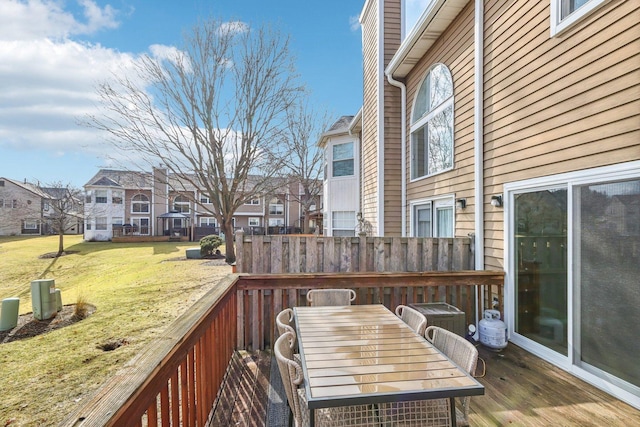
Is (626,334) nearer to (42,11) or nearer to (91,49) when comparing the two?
(42,11)

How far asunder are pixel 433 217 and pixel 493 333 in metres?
2.56

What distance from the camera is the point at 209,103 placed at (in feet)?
36.0

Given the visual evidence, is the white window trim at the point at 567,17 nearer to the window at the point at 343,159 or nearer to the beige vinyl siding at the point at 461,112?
the beige vinyl siding at the point at 461,112

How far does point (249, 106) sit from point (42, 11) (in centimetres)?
567

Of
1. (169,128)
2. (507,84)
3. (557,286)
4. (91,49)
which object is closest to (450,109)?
(507,84)

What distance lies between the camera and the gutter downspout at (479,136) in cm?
433

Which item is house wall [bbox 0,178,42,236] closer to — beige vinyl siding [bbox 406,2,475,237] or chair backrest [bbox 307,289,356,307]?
chair backrest [bbox 307,289,356,307]

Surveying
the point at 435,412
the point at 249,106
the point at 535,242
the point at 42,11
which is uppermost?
the point at 42,11

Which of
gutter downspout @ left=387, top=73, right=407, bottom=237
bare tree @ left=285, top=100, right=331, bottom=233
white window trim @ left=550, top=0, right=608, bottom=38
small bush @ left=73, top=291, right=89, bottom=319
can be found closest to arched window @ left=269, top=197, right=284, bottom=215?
bare tree @ left=285, top=100, right=331, bottom=233

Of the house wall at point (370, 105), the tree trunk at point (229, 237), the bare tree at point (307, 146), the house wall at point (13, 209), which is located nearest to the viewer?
the house wall at point (370, 105)

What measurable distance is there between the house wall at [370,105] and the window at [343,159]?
6.57 feet

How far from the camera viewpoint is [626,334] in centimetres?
254

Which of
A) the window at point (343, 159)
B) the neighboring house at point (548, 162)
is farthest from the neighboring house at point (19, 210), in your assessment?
the neighboring house at point (548, 162)

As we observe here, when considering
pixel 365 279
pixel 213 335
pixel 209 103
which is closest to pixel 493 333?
pixel 365 279
